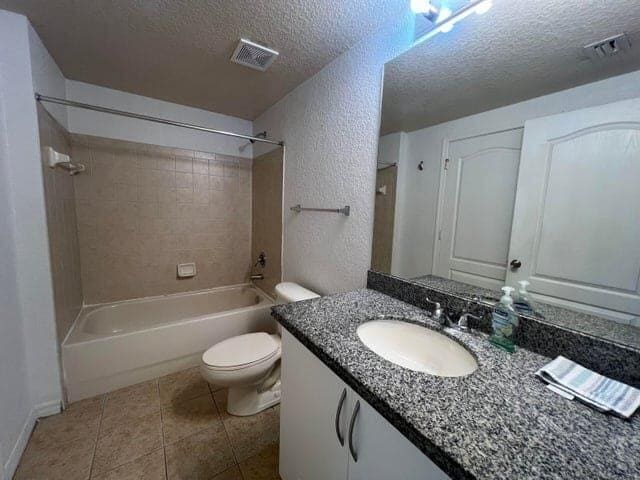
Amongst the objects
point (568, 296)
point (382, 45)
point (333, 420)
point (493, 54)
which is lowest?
point (333, 420)

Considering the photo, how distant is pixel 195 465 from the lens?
1195 millimetres

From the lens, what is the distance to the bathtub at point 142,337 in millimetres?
1560

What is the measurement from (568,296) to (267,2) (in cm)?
163

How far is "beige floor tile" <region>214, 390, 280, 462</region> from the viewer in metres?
1.29

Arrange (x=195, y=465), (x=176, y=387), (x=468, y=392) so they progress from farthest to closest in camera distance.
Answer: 1. (x=176, y=387)
2. (x=195, y=465)
3. (x=468, y=392)

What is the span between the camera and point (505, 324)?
0.80m

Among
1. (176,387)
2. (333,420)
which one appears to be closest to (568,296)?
(333,420)

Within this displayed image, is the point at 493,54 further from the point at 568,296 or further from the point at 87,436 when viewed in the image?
the point at 87,436

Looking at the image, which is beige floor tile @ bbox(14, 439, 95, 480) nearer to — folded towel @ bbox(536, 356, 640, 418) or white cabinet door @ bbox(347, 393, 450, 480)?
white cabinet door @ bbox(347, 393, 450, 480)

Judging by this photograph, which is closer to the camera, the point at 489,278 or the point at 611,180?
the point at 611,180

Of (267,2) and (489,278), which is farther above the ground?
(267,2)

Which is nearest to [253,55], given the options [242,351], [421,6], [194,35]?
[194,35]

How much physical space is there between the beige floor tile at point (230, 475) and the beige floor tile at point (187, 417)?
12.2 inches

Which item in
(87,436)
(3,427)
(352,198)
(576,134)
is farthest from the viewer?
(352,198)
